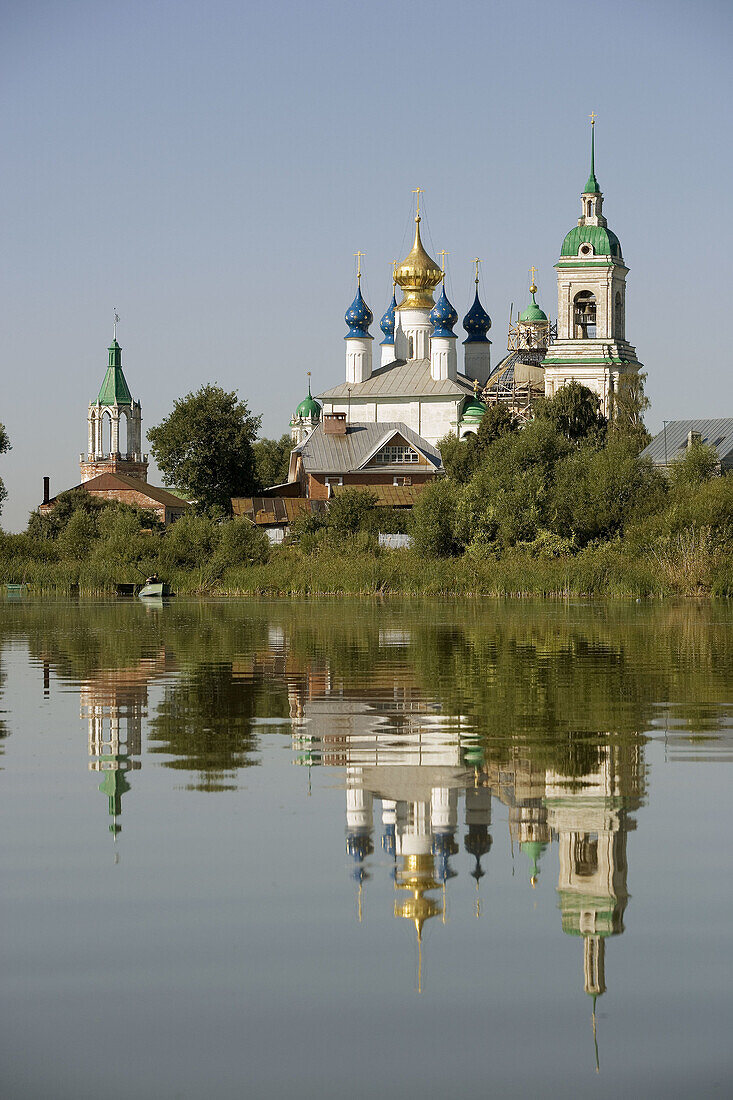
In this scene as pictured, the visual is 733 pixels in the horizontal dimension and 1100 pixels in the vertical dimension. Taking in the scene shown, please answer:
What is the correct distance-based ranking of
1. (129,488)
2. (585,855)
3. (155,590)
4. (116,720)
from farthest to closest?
(129,488) → (155,590) → (116,720) → (585,855)

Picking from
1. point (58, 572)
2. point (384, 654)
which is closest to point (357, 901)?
point (384, 654)

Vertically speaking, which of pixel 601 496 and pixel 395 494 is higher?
pixel 395 494

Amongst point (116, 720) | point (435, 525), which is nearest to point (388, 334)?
point (435, 525)

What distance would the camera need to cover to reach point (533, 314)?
103 metres

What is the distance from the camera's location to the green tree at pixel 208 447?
79625 mm

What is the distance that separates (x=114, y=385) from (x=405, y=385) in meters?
60.9

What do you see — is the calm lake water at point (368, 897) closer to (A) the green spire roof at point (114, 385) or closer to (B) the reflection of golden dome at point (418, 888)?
(B) the reflection of golden dome at point (418, 888)

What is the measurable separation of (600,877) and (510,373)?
88496 mm

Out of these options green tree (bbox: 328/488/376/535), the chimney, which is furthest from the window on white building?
green tree (bbox: 328/488/376/535)

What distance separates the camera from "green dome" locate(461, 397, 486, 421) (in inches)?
3368

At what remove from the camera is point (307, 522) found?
180 ft

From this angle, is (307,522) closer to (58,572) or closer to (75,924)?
(58,572)

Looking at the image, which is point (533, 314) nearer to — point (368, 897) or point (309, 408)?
point (309, 408)

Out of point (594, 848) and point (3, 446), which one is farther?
point (3, 446)
